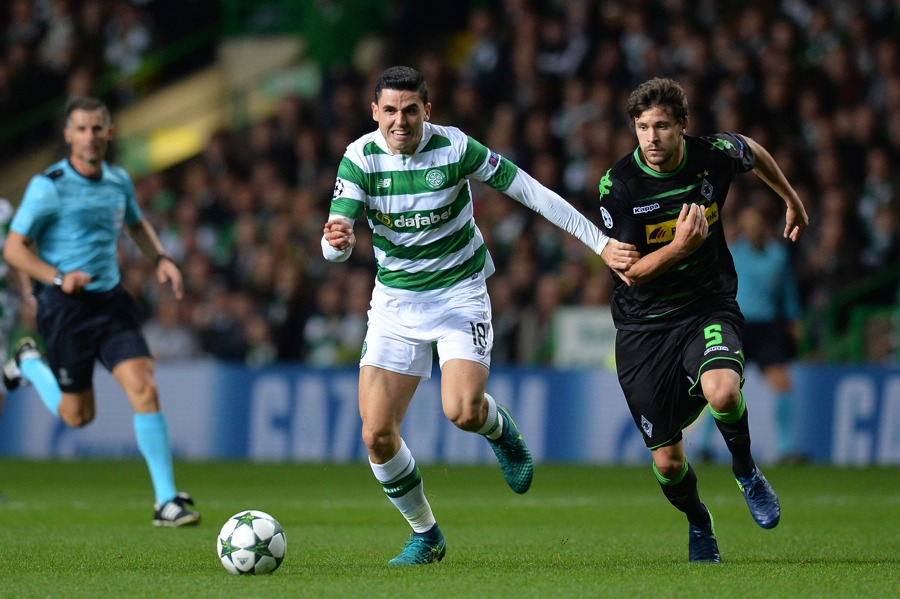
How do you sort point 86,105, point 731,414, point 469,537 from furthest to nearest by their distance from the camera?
point 86,105 < point 469,537 < point 731,414

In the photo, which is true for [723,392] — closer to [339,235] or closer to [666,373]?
[666,373]

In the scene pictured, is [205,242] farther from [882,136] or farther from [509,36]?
[882,136]

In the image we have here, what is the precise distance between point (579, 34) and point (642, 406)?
10.9 metres

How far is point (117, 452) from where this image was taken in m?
14.6

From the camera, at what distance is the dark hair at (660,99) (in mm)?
6238

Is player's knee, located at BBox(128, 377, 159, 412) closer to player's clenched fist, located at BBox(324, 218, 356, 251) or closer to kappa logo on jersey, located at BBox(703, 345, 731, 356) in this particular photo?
player's clenched fist, located at BBox(324, 218, 356, 251)

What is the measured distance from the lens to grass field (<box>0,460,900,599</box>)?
551 cm

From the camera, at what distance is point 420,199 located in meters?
6.45

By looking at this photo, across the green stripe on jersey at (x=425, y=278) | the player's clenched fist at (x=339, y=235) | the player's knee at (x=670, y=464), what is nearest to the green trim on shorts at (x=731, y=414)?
the player's knee at (x=670, y=464)

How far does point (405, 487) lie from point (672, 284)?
1.51m

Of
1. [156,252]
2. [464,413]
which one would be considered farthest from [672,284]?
[156,252]

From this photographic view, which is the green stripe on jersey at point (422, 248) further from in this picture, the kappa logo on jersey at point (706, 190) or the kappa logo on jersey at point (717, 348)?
the kappa logo on jersey at point (717, 348)

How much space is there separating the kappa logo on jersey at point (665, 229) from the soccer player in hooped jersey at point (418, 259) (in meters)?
Result: 0.21

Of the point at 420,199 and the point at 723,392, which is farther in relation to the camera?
the point at 420,199
